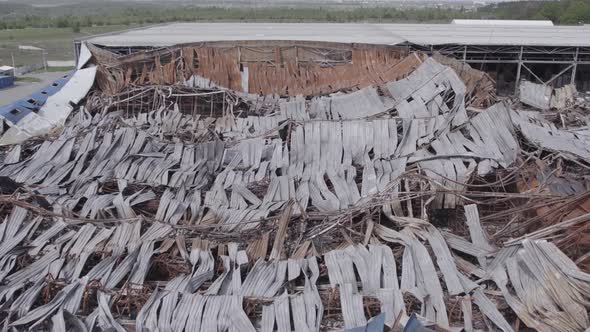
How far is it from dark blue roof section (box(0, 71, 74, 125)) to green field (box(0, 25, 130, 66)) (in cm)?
2384

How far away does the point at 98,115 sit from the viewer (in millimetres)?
16625

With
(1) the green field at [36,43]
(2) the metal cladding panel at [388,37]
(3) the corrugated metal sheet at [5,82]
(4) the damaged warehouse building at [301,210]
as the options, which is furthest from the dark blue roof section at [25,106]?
(1) the green field at [36,43]

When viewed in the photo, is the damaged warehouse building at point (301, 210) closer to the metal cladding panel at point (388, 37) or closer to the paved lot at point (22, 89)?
the metal cladding panel at point (388, 37)

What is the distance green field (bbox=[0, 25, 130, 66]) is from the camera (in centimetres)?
4297

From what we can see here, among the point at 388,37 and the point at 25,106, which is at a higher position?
the point at 388,37

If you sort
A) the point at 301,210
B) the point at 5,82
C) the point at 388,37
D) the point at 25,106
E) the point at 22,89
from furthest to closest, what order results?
the point at 5,82 < the point at 22,89 < the point at 388,37 < the point at 25,106 < the point at 301,210

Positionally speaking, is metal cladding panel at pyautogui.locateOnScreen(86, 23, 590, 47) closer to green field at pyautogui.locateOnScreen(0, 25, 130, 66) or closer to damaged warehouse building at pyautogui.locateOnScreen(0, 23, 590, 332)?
damaged warehouse building at pyautogui.locateOnScreen(0, 23, 590, 332)

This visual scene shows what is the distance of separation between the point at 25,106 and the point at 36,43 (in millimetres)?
39215

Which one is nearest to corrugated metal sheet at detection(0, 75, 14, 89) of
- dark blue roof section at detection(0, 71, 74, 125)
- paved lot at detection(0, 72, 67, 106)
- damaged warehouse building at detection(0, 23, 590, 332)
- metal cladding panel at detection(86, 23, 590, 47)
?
paved lot at detection(0, 72, 67, 106)

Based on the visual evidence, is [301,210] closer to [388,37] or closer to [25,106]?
[25,106]

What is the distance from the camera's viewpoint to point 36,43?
52469 millimetres

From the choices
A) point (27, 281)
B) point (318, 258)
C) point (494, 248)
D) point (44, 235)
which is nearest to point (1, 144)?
point (44, 235)

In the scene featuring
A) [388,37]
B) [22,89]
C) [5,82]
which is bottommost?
[22,89]

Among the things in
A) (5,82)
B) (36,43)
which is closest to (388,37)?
(5,82)
